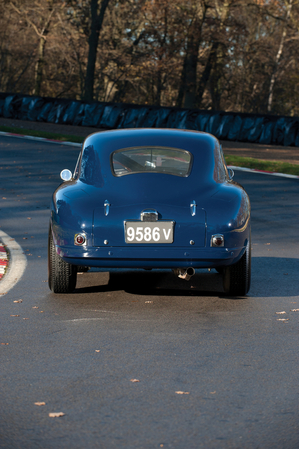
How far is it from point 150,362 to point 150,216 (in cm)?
169

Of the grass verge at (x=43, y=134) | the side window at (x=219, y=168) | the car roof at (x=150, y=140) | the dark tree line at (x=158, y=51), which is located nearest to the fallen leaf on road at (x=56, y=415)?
the side window at (x=219, y=168)

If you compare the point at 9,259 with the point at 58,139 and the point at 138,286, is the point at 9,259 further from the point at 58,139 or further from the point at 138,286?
the point at 58,139

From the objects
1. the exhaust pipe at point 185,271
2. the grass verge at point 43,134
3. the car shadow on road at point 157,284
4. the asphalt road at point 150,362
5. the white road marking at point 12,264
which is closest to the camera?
the asphalt road at point 150,362

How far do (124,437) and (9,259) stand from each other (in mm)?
5056

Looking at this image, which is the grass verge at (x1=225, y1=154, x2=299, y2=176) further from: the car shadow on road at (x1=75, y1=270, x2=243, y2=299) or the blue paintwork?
the blue paintwork

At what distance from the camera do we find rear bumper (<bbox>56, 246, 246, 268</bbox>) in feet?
20.1

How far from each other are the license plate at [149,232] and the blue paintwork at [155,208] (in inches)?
1.7

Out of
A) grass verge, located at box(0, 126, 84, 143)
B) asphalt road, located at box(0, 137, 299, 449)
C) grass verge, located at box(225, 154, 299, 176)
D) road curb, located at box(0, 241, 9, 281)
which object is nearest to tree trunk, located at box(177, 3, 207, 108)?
grass verge, located at box(0, 126, 84, 143)

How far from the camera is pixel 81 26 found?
4297 cm

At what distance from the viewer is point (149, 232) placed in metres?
6.12

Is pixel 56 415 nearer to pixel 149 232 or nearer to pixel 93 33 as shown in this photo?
pixel 149 232

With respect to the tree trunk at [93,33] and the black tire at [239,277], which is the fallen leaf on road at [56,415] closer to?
the black tire at [239,277]

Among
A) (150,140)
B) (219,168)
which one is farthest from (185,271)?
(150,140)

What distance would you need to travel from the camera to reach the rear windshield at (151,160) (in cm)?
682
